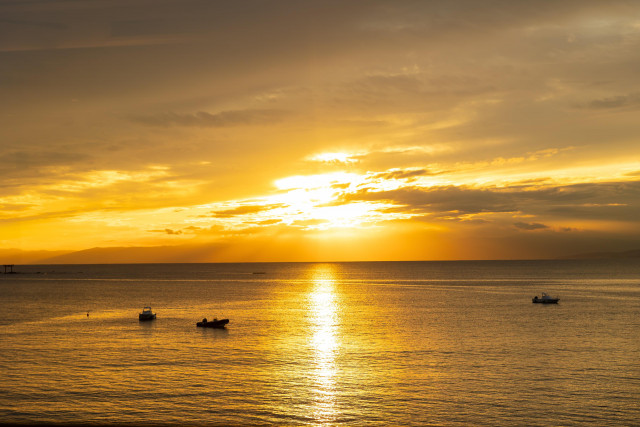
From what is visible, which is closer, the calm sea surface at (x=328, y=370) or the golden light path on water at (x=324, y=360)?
the calm sea surface at (x=328, y=370)

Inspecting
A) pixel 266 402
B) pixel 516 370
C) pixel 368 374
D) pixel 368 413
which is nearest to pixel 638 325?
pixel 516 370

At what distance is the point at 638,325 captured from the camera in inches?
3669

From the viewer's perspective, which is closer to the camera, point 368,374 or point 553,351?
point 368,374

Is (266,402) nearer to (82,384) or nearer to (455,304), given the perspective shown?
(82,384)

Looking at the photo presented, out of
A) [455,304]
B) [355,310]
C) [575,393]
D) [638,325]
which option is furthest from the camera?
[455,304]

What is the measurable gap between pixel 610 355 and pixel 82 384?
212 ft

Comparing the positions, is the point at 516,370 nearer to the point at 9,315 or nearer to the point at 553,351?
the point at 553,351

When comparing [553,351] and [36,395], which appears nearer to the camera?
[36,395]

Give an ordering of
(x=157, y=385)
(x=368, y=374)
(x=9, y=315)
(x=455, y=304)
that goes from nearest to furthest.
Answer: (x=157, y=385), (x=368, y=374), (x=9, y=315), (x=455, y=304)

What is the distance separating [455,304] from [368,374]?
8919 centimetres

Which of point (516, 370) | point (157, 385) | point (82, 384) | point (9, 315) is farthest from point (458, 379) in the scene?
point (9, 315)

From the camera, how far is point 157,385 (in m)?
53.3

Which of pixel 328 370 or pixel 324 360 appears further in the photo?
pixel 324 360

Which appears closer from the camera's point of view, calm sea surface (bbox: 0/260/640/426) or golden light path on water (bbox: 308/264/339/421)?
calm sea surface (bbox: 0/260/640/426)
